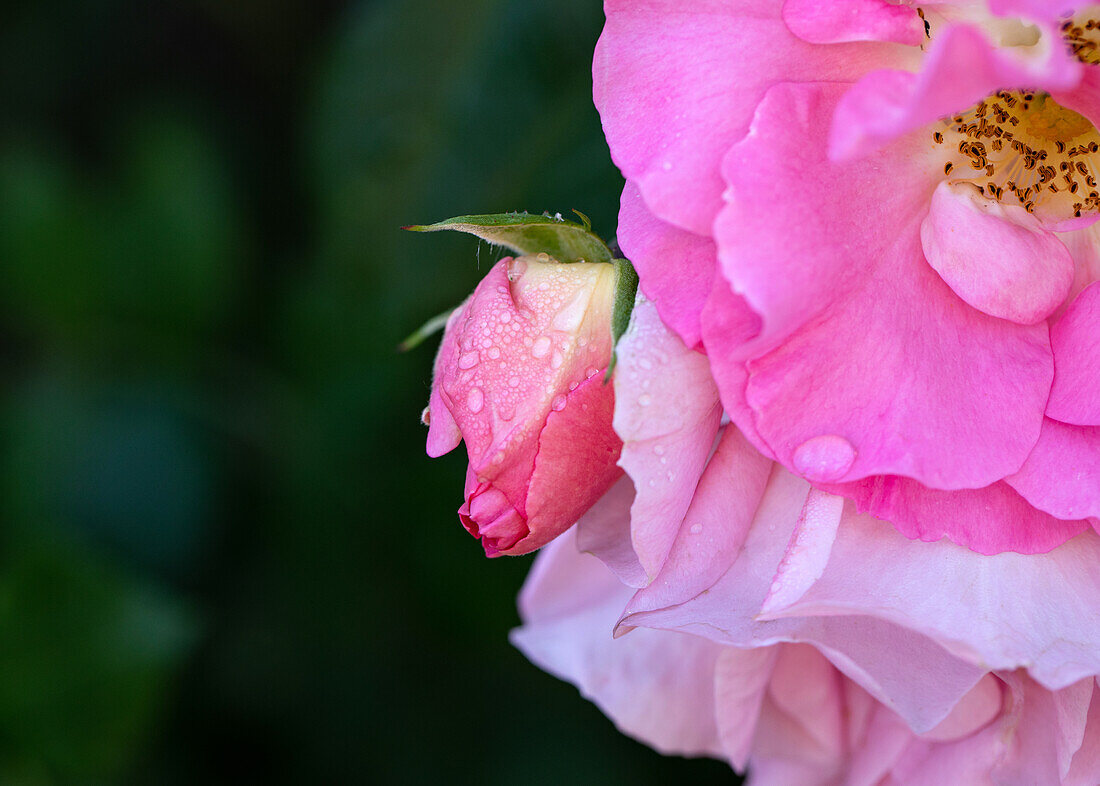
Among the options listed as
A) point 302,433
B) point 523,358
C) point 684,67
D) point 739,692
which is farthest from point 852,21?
point 302,433

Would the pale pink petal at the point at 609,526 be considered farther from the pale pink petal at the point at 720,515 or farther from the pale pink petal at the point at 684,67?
the pale pink petal at the point at 684,67

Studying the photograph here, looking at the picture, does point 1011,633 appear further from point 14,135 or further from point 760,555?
point 14,135

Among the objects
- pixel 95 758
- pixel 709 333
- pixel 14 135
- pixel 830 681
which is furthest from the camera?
pixel 14 135

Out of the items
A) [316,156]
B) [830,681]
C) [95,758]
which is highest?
[316,156]

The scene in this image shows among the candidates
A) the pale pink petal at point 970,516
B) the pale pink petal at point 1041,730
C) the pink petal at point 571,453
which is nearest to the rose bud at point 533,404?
the pink petal at point 571,453

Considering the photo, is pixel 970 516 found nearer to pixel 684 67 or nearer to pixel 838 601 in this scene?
pixel 838 601

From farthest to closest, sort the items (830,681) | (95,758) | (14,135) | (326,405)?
(14,135) < (326,405) < (95,758) < (830,681)

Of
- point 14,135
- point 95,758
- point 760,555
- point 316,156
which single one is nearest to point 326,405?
point 316,156

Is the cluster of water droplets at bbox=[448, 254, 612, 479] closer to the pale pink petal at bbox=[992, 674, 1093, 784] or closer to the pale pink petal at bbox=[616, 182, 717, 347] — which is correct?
the pale pink petal at bbox=[616, 182, 717, 347]
